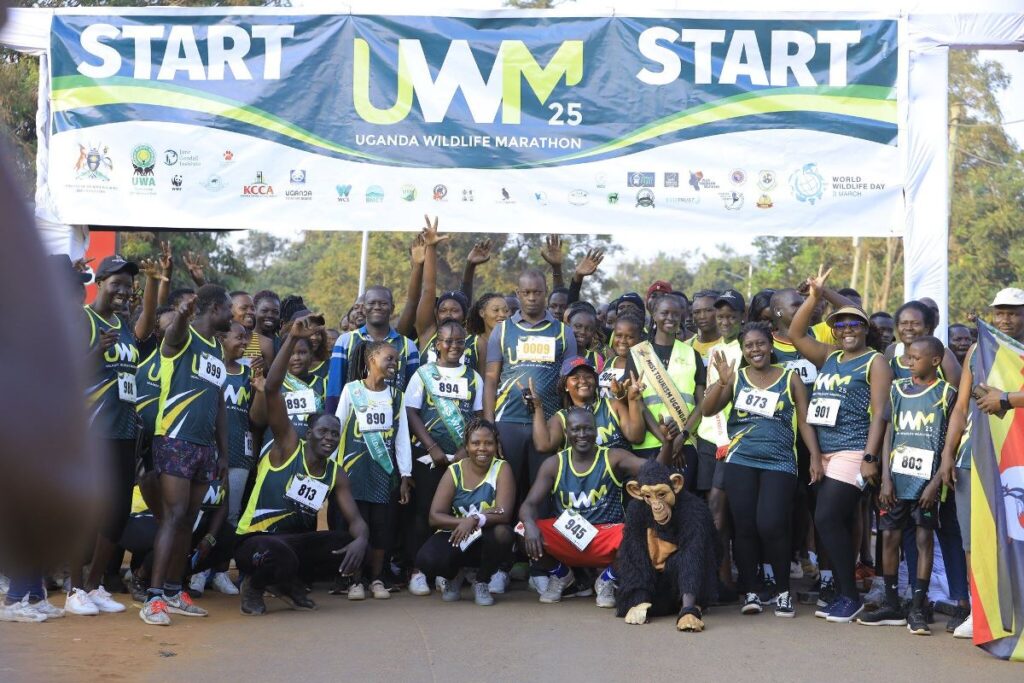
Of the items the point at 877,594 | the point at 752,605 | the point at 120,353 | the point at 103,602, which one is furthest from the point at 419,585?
the point at 877,594

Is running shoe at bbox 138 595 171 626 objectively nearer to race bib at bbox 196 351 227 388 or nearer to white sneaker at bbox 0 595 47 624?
white sneaker at bbox 0 595 47 624

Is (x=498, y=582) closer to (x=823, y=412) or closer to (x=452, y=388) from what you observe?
(x=452, y=388)

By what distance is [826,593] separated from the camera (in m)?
8.56

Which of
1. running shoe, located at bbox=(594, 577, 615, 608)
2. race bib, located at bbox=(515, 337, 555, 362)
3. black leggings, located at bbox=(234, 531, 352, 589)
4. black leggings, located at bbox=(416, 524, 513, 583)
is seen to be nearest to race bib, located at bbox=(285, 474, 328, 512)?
black leggings, located at bbox=(234, 531, 352, 589)

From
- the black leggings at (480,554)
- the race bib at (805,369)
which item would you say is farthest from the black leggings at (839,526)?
the black leggings at (480,554)

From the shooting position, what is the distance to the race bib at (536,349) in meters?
9.11

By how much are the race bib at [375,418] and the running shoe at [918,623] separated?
3.78 meters

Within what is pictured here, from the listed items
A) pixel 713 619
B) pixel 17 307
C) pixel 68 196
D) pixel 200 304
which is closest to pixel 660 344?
pixel 713 619

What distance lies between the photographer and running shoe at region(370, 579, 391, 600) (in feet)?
28.5

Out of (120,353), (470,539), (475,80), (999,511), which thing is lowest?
(470,539)

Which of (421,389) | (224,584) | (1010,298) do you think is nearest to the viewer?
(1010,298)

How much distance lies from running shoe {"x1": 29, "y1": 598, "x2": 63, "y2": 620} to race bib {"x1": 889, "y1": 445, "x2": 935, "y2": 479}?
533 centimetres

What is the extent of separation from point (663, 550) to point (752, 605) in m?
0.74

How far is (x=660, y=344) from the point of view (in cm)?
948
